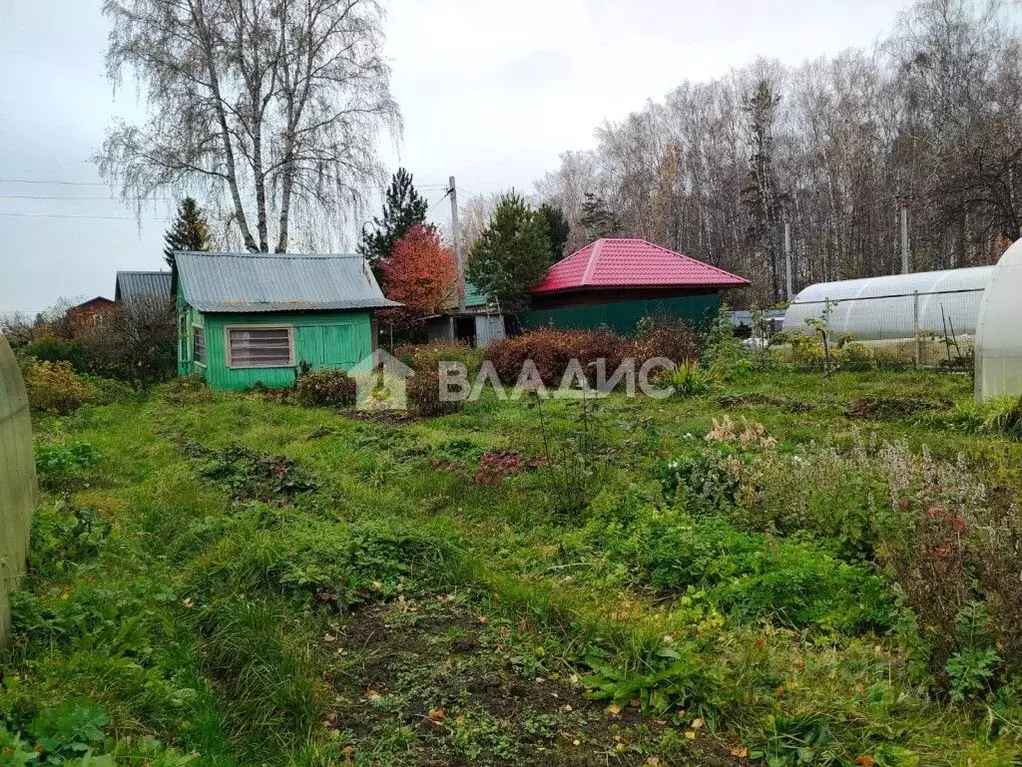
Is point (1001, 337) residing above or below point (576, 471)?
above

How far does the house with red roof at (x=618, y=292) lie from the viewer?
2056 cm

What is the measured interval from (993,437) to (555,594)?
6.44m

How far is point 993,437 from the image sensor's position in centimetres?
820

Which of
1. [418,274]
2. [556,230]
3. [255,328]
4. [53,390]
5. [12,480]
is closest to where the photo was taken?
[12,480]

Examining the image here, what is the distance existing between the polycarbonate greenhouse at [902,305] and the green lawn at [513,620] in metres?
10.1

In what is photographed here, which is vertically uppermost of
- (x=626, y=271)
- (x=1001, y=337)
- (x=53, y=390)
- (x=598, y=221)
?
(x=598, y=221)

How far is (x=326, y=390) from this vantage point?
14.5 meters

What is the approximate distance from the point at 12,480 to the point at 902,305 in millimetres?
17889

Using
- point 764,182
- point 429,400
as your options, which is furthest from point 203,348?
point 764,182

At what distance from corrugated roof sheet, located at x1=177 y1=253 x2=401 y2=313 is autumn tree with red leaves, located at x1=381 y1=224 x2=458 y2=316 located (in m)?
5.86

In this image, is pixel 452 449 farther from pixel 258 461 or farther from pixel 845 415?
pixel 845 415

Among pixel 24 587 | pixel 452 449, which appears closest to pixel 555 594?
pixel 24 587

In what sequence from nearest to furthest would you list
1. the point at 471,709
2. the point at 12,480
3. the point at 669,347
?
the point at 471,709 → the point at 12,480 → the point at 669,347

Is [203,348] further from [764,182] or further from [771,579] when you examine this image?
[764,182]
